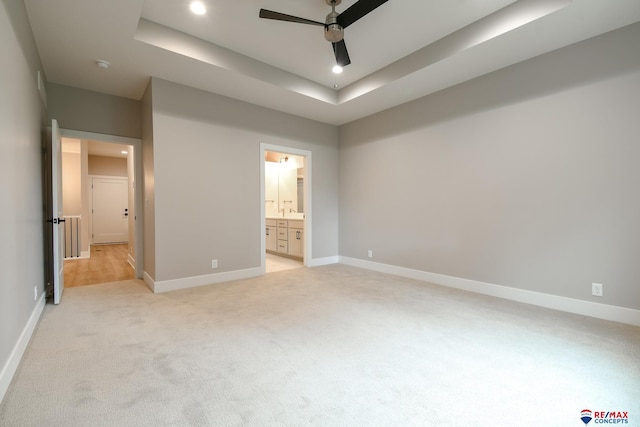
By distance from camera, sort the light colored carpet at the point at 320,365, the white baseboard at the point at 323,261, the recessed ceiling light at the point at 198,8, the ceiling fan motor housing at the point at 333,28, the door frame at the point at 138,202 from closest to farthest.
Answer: the light colored carpet at the point at 320,365, the ceiling fan motor housing at the point at 333,28, the recessed ceiling light at the point at 198,8, the door frame at the point at 138,202, the white baseboard at the point at 323,261

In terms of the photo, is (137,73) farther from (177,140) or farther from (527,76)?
(527,76)

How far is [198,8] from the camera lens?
2684mm

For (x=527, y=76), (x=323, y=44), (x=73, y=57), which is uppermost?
(x=323, y=44)

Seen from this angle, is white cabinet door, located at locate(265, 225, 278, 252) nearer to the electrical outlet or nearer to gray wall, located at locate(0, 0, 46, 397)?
gray wall, located at locate(0, 0, 46, 397)

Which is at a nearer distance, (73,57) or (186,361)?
(186,361)

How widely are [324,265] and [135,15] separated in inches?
173

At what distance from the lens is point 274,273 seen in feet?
15.5

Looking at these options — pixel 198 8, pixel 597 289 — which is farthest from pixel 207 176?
pixel 597 289

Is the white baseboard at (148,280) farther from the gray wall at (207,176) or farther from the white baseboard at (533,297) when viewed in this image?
the white baseboard at (533,297)

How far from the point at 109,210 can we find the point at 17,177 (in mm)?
8081

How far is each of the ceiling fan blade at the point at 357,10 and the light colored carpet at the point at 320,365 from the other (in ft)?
8.97

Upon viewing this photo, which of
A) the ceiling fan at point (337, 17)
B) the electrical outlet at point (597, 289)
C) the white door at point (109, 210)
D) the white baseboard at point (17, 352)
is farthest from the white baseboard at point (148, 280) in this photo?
the white door at point (109, 210)

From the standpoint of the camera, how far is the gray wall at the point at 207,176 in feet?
12.0

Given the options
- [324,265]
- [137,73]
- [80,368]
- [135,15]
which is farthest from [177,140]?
[324,265]
